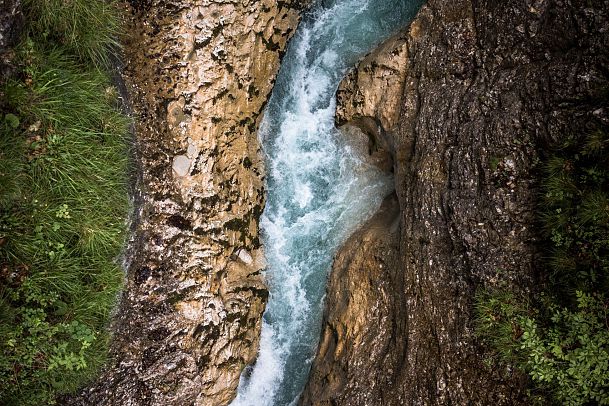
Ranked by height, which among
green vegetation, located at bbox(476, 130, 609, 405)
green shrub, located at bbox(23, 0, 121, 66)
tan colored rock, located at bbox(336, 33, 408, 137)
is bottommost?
green vegetation, located at bbox(476, 130, 609, 405)

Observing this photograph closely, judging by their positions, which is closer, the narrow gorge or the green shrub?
the narrow gorge

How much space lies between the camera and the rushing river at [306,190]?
27.3ft

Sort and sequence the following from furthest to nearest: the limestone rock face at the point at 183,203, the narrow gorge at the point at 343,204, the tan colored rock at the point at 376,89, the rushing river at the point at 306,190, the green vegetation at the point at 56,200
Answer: the rushing river at the point at 306,190
the tan colored rock at the point at 376,89
the limestone rock face at the point at 183,203
the green vegetation at the point at 56,200
the narrow gorge at the point at 343,204

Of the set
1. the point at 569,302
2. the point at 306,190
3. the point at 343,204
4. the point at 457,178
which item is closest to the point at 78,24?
the point at 306,190

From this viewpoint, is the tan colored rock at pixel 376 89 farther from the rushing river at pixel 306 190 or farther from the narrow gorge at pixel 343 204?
the rushing river at pixel 306 190

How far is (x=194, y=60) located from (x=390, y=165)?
370 cm

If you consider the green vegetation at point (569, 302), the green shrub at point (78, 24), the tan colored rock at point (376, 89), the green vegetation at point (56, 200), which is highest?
the green shrub at point (78, 24)

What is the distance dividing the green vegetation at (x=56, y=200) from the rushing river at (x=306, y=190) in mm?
2842

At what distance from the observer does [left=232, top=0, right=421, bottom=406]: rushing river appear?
8328 mm

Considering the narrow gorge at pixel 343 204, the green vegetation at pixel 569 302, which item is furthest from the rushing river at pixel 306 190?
the green vegetation at pixel 569 302

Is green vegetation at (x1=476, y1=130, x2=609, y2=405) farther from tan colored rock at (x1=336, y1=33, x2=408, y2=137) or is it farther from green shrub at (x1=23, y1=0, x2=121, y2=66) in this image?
green shrub at (x1=23, y1=0, x2=121, y2=66)

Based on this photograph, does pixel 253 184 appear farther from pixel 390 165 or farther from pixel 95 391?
pixel 95 391

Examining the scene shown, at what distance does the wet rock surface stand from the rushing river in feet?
→ 2.71

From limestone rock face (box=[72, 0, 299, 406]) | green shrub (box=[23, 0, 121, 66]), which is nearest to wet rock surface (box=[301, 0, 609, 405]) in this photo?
limestone rock face (box=[72, 0, 299, 406])
